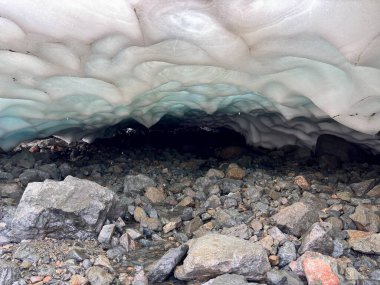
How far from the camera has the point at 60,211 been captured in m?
2.08

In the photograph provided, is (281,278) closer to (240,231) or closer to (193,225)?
(240,231)

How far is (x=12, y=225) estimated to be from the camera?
2.07 m

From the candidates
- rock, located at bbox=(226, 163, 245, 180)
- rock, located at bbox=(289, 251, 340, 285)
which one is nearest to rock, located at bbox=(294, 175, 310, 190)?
rock, located at bbox=(226, 163, 245, 180)

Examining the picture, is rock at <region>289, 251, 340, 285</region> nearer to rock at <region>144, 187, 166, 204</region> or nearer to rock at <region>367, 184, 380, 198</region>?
rock at <region>367, 184, 380, 198</region>

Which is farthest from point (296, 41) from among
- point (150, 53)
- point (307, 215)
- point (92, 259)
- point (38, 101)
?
point (38, 101)


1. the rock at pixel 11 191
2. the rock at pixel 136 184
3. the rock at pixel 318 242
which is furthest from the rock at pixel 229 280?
the rock at pixel 11 191

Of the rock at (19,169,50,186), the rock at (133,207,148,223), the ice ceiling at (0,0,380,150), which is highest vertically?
the ice ceiling at (0,0,380,150)

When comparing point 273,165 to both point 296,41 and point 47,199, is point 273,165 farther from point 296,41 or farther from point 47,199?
point 47,199

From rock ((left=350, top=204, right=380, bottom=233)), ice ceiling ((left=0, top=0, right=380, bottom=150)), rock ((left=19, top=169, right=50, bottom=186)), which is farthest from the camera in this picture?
rock ((left=19, top=169, right=50, bottom=186))

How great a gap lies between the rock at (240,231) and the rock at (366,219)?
22.9 inches

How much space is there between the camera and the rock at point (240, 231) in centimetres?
213

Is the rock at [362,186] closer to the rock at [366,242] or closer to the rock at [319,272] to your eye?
the rock at [366,242]

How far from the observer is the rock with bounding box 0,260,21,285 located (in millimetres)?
1741

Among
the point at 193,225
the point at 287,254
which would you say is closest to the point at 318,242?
the point at 287,254
